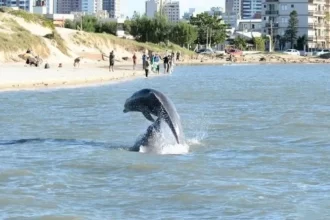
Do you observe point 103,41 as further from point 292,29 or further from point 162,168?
point 162,168

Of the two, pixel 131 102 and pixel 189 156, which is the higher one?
pixel 131 102

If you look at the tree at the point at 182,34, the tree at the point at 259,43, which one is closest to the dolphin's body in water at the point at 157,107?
the tree at the point at 182,34

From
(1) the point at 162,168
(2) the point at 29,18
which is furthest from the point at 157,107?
(2) the point at 29,18

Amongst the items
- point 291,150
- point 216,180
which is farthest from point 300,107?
point 216,180

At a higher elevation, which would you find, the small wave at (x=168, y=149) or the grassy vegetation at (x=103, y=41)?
the grassy vegetation at (x=103, y=41)

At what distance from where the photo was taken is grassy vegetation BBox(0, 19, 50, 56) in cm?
7388

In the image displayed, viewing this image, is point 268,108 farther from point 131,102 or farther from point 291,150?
point 131,102

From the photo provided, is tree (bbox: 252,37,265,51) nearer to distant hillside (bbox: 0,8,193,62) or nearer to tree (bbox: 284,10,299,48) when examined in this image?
tree (bbox: 284,10,299,48)

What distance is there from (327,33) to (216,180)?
7007 inches

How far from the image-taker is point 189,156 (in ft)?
58.9

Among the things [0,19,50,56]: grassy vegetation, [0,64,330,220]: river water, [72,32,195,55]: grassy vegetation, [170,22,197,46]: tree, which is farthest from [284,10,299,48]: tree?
[0,64,330,220]: river water

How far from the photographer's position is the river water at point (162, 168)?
12655mm

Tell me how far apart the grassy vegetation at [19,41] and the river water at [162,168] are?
4428 centimetres

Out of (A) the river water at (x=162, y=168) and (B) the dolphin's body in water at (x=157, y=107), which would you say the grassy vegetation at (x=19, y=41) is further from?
(B) the dolphin's body in water at (x=157, y=107)
